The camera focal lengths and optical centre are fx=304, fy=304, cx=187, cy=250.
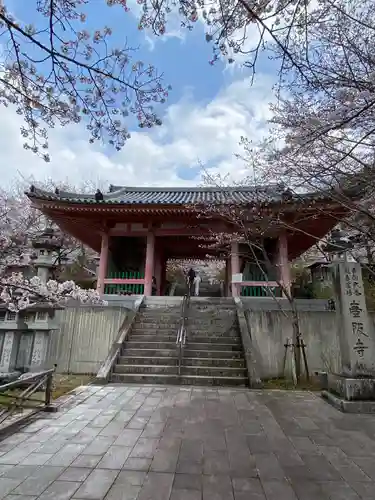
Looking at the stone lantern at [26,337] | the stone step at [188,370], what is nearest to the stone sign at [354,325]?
the stone step at [188,370]

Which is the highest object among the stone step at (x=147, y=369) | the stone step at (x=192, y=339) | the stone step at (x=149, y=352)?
the stone step at (x=192, y=339)

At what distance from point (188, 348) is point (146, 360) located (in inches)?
44.1

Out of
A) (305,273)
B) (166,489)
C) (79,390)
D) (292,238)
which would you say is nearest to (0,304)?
(79,390)

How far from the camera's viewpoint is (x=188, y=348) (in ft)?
25.5

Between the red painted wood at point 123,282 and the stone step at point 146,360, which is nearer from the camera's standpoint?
A: the stone step at point 146,360

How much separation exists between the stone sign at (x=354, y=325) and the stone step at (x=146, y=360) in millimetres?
3721

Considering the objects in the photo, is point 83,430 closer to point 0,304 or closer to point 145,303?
point 0,304

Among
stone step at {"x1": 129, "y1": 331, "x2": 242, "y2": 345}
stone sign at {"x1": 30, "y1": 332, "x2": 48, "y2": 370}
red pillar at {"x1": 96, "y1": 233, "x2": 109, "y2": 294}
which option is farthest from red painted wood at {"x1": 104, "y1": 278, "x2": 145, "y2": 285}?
stone sign at {"x1": 30, "y1": 332, "x2": 48, "y2": 370}

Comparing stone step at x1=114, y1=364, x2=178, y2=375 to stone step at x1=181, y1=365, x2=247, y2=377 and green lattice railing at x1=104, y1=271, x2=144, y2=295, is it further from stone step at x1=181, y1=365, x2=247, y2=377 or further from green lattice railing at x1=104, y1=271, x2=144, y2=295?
green lattice railing at x1=104, y1=271, x2=144, y2=295

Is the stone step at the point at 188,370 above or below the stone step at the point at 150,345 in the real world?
below

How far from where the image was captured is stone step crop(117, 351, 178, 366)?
7.22 metres

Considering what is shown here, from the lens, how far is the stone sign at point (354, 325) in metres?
5.38

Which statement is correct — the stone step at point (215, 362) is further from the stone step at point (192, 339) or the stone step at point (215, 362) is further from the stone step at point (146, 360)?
the stone step at point (192, 339)

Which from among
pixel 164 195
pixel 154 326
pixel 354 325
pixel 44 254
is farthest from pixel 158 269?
pixel 354 325
